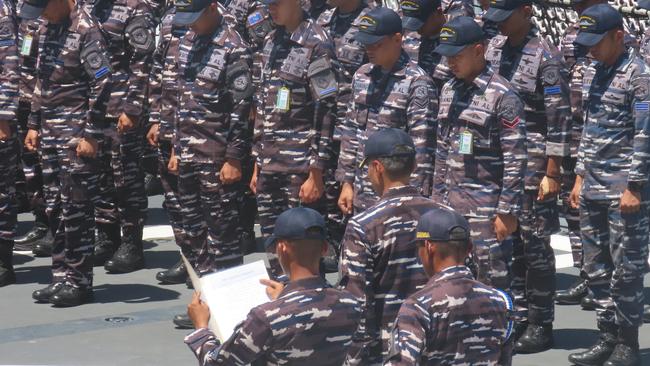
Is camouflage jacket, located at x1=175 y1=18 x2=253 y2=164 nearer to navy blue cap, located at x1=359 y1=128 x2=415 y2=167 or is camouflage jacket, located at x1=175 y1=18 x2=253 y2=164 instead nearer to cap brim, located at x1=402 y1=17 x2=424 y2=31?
cap brim, located at x1=402 y1=17 x2=424 y2=31

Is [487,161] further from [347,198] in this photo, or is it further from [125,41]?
[125,41]

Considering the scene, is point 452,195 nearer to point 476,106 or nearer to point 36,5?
point 476,106

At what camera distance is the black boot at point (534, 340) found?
8781 mm

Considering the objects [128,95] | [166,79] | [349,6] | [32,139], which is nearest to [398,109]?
[349,6]

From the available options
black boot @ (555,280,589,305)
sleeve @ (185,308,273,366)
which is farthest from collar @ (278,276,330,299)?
black boot @ (555,280,589,305)

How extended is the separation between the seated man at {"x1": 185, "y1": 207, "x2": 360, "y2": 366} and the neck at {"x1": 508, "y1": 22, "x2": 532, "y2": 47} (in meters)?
3.84

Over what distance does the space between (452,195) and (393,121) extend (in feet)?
2.05

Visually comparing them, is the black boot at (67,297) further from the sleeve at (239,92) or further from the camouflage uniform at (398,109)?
the camouflage uniform at (398,109)

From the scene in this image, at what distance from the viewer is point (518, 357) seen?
8.72m

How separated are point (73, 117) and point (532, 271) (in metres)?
3.64

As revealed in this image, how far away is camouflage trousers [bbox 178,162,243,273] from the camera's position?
9422 millimetres

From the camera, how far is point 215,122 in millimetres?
9453

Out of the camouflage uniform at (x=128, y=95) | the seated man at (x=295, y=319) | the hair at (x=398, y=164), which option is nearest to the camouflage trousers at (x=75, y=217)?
the camouflage uniform at (x=128, y=95)

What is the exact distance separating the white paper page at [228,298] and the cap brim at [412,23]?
15.5 feet
